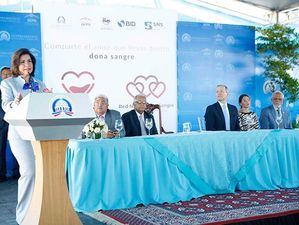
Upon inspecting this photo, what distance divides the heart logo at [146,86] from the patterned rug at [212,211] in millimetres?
3222

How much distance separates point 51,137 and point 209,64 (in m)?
5.72

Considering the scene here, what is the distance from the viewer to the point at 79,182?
3.25 meters

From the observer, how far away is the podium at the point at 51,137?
2072 millimetres

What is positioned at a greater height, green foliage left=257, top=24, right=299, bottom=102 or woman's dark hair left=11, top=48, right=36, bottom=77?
green foliage left=257, top=24, right=299, bottom=102

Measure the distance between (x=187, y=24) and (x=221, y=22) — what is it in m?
1.28

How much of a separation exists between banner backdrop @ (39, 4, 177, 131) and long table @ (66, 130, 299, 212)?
2.98 meters

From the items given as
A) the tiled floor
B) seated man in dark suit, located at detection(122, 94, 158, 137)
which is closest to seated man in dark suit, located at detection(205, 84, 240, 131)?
seated man in dark suit, located at detection(122, 94, 158, 137)

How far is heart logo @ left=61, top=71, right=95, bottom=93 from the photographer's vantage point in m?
6.20

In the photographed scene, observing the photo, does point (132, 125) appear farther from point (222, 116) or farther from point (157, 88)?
point (157, 88)

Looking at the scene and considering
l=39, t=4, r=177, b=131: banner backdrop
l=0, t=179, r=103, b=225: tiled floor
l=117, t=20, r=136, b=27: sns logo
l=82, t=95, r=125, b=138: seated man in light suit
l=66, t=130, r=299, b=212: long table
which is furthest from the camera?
l=117, t=20, r=136, b=27: sns logo

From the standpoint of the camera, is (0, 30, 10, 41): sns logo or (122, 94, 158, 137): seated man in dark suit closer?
(122, 94, 158, 137): seated man in dark suit

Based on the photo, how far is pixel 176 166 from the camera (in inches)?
142

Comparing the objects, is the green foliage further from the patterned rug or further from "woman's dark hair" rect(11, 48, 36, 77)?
"woman's dark hair" rect(11, 48, 36, 77)

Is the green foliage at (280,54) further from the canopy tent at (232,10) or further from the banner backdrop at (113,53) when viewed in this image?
the banner backdrop at (113,53)
